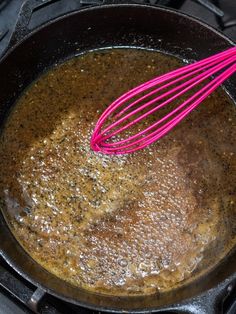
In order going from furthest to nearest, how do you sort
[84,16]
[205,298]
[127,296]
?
1. [84,16]
2. [127,296]
3. [205,298]

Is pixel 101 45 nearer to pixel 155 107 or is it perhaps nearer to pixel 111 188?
pixel 155 107

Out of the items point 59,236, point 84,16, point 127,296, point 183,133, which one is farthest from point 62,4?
point 127,296

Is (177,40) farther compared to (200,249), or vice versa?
(177,40)

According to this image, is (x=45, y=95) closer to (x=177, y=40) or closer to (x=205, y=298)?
(x=177, y=40)

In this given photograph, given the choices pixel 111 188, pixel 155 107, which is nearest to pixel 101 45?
pixel 155 107
